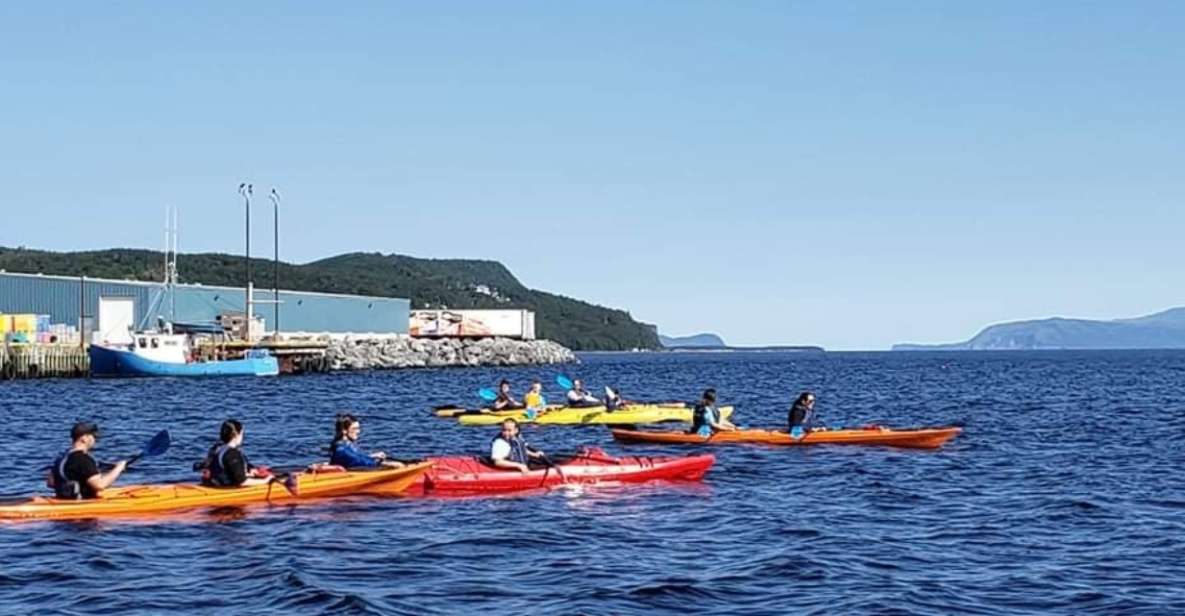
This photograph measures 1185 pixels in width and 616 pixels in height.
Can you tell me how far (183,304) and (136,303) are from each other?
6.81 meters

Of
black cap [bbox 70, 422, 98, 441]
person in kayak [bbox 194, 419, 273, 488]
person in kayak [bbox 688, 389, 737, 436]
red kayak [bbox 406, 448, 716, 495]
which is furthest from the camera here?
person in kayak [bbox 688, 389, 737, 436]

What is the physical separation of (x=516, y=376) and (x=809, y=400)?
75926 millimetres

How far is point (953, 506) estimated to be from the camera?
974 inches

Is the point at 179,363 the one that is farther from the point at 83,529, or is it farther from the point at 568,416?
the point at 83,529

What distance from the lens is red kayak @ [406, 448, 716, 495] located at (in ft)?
83.0

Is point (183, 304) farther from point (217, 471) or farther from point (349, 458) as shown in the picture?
point (217, 471)

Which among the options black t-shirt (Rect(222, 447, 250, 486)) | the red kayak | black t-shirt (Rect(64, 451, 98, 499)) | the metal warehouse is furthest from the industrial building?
black t-shirt (Rect(64, 451, 98, 499))

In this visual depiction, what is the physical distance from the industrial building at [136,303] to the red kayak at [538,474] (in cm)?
7063

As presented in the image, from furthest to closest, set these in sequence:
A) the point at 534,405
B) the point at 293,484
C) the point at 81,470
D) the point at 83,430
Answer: the point at 534,405
the point at 293,484
the point at 81,470
the point at 83,430

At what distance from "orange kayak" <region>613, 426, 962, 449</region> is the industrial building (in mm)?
63337

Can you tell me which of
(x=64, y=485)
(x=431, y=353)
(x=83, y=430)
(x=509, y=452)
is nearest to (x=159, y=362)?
(x=431, y=353)

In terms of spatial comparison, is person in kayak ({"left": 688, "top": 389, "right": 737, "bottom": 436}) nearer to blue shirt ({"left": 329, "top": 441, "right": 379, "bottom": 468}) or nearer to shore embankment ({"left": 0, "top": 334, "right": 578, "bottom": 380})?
blue shirt ({"left": 329, "top": 441, "right": 379, "bottom": 468})

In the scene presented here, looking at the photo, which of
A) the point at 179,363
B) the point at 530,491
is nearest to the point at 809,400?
the point at 530,491

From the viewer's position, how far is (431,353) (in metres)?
126
